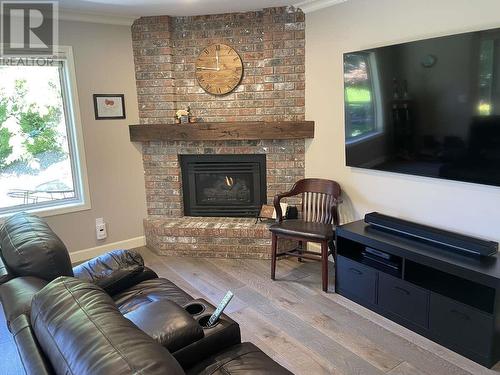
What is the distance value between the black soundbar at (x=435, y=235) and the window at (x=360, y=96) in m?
0.70

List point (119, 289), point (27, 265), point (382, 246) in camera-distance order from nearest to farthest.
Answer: point (27, 265), point (119, 289), point (382, 246)

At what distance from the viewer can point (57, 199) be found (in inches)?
147

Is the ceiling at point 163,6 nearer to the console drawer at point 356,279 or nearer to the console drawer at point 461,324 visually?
the console drawer at point 356,279

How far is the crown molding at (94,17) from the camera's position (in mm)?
3389

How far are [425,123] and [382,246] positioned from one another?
897 millimetres

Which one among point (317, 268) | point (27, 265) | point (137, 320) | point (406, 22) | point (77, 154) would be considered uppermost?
point (406, 22)

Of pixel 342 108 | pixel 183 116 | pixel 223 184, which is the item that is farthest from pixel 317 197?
pixel 183 116

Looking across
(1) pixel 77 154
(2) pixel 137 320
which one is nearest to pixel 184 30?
(1) pixel 77 154

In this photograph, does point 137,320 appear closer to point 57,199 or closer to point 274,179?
point 274,179

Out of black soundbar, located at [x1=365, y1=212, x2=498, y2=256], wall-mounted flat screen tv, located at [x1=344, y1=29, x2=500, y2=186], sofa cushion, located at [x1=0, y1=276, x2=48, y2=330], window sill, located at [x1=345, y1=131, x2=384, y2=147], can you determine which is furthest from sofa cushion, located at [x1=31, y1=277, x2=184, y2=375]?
window sill, located at [x1=345, y1=131, x2=384, y2=147]

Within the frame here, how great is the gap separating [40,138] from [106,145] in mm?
591

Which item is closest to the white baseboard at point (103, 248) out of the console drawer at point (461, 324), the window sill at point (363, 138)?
the window sill at point (363, 138)

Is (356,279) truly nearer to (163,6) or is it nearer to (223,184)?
(223,184)

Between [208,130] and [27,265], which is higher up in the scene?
[208,130]
